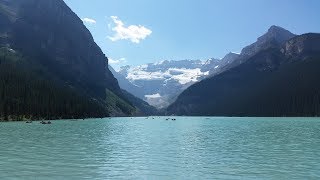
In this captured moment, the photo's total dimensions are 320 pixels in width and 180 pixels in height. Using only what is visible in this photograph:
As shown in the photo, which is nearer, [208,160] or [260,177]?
[260,177]

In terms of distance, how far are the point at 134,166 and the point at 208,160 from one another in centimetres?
1010

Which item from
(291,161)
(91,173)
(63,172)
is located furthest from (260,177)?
(63,172)

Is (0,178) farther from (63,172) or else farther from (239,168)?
(239,168)

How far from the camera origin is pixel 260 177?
3919 centimetres

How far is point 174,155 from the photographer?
5753 cm

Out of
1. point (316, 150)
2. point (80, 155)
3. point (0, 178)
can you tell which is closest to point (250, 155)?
point (316, 150)

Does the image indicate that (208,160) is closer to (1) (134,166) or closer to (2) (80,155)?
(1) (134,166)

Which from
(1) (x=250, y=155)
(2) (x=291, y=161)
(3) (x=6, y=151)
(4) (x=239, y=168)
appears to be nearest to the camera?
(4) (x=239, y=168)

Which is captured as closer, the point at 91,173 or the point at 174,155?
the point at 91,173

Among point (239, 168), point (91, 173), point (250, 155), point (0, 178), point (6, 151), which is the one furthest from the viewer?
point (6, 151)

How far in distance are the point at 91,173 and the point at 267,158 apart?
23423 mm

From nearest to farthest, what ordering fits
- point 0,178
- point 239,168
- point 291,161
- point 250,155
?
point 0,178, point 239,168, point 291,161, point 250,155

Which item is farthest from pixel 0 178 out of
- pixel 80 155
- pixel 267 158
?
pixel 267 158

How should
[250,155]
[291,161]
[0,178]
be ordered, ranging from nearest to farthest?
1. [0,178]
2. [291,161]
3. [250,155]
